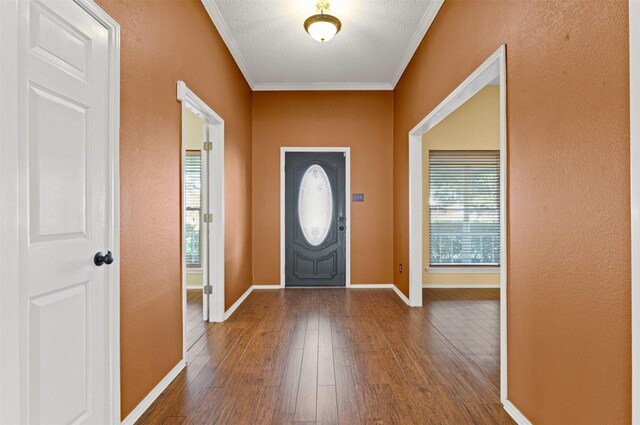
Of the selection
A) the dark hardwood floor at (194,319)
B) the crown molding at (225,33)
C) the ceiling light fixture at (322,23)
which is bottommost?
the dark hardwood floor at (194,319)

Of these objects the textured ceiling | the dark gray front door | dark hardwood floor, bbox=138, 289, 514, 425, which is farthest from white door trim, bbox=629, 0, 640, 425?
the dark gray front door

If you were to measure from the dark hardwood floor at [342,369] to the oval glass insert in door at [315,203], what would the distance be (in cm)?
147

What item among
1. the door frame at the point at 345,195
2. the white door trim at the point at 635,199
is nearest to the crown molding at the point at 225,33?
the door frame at the point at 345,195

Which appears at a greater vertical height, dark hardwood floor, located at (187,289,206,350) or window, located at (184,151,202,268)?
window, located at (184,151,202,268)

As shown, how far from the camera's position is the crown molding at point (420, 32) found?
125 inches

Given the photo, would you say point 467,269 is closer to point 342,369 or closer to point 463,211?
point 463,211

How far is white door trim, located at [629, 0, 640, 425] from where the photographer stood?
46.1 inches

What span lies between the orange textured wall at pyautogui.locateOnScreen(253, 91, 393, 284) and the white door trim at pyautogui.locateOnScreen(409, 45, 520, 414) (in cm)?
101

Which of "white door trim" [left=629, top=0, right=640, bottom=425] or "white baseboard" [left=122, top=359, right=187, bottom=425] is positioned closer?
"white door trim" [left=629, top=0, right=640, bottom=425]

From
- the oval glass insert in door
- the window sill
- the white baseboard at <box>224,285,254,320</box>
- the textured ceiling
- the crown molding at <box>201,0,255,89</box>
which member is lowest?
the white baseboard at <box>224,285,254,320</box>

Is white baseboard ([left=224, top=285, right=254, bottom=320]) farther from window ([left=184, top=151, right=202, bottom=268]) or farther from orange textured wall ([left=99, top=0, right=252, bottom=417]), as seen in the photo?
orange textured wall ([left=99, top=0, right=252, bottom=417])
